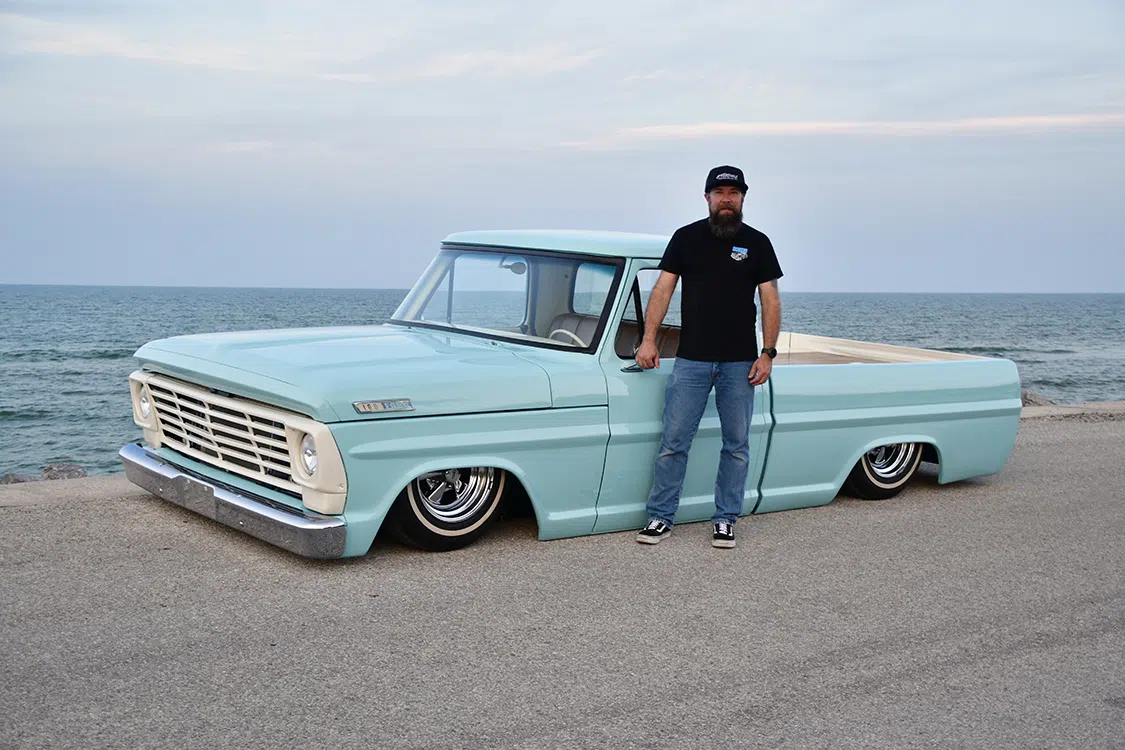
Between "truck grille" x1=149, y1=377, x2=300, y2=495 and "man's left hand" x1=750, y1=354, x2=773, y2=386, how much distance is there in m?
2.53

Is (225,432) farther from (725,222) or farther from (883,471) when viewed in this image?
(883,471)

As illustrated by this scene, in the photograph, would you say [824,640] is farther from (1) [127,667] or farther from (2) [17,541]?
(2) [17,541]

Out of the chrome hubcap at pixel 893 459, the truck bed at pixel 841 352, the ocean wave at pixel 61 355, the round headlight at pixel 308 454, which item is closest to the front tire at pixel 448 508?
the round headlight at pixel 308 454

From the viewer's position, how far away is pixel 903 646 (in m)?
4.89

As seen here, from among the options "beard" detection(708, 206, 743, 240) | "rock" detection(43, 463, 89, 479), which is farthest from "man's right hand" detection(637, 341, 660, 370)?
"rock" detection(43, 463, 89, 479)

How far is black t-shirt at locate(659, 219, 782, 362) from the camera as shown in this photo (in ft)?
20.7

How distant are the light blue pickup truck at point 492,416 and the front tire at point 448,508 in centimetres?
1

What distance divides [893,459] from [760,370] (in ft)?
6.59

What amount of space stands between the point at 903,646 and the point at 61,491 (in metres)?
4.99

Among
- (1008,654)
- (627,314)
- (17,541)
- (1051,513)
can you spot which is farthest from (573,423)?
(1051,513)

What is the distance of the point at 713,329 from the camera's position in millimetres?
6312

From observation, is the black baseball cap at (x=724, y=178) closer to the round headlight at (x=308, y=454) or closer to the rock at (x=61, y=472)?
the round headlight at (x=308, y=454)

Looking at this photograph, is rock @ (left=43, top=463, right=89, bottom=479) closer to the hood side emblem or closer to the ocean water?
the ocean water

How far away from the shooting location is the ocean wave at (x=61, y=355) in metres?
45.0
